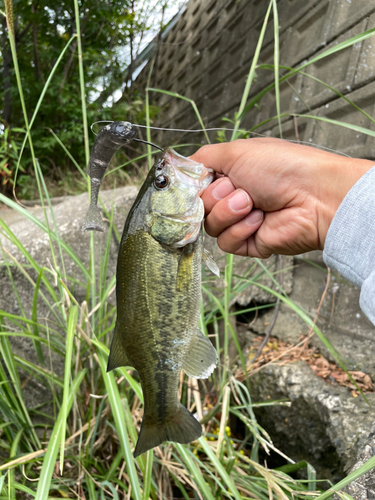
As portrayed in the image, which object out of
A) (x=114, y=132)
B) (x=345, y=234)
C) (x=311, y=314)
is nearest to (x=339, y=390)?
(x=311, y=314)

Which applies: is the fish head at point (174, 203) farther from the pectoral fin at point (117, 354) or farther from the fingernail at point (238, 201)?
the pectoral fin at point (117, 354)

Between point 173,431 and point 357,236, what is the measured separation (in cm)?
85

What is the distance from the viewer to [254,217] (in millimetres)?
1518

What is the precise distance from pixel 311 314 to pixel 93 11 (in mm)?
5649

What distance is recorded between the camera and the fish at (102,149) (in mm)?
902

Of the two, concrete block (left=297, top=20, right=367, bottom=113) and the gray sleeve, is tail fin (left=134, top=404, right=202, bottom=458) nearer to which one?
the gray sleeve

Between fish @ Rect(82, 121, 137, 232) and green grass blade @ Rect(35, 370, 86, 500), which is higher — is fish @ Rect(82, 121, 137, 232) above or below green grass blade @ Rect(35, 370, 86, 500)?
above

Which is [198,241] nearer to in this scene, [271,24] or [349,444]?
[349,444]

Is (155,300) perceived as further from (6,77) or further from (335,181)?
(6,77)

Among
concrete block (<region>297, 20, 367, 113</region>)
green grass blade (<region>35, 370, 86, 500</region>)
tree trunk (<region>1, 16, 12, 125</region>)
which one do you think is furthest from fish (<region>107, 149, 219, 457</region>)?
tree trunk (<region>1, 16, 12, 125</region>)

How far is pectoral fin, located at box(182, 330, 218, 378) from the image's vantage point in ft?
3.97

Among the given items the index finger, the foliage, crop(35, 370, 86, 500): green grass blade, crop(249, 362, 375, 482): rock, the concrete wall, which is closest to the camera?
crop(35, 370, 86, 500): green grass blade

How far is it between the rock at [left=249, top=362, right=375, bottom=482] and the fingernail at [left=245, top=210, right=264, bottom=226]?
3.86 ft

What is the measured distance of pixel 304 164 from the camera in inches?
52.1
